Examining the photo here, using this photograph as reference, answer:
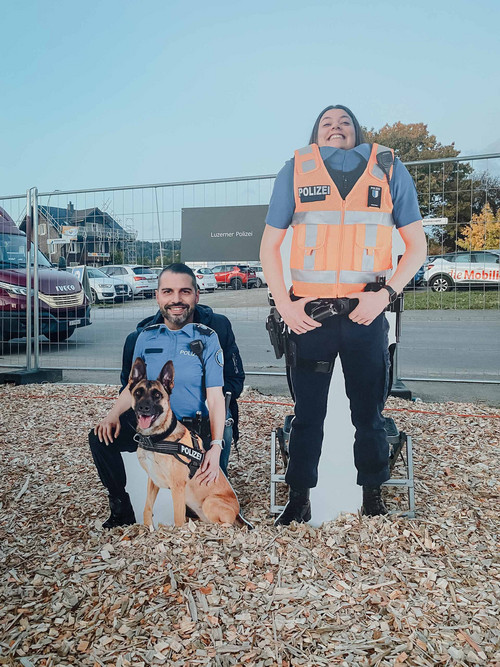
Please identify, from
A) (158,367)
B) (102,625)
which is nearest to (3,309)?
(158,367)

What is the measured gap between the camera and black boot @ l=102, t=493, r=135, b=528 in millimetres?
2879

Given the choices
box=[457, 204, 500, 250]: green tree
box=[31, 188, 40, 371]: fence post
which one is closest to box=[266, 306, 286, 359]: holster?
box=[457, 204, 500, 250]: green tree

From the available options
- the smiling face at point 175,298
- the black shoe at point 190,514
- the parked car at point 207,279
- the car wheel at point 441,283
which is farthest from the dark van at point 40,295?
the black shoe at point 190,514

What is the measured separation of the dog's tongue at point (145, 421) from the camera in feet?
9.03

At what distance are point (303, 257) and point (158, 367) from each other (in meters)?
0.89

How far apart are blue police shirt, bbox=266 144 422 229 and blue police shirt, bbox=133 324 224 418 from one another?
2.27 feet

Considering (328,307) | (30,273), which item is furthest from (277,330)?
(30,273)

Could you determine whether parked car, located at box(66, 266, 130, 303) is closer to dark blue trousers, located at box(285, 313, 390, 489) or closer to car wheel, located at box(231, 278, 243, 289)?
car wheel, located at box(231, 278, 243, 289)

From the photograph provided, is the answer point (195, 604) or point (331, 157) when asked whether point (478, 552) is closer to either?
point (195, 604)

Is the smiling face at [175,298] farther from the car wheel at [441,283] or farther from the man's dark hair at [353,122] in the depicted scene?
the car wheel at [441,283]

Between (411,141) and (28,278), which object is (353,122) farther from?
(411,141)

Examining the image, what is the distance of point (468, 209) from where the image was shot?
5719 millimetres

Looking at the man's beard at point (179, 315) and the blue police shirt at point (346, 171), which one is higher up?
the blue police shirt at point (346, 171)

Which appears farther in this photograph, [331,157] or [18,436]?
[18,436]
